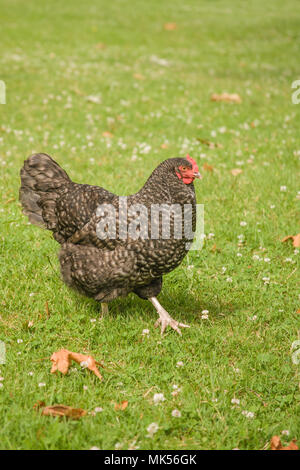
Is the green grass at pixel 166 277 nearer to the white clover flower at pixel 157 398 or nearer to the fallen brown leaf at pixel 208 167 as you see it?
the white clover flower at pixel 157 398

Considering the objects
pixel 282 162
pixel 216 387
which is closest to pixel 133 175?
pixel 282 162

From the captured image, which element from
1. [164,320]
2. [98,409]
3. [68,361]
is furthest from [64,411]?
[164,320]

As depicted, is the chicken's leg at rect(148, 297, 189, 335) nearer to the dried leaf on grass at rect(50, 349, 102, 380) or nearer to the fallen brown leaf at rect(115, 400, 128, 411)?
the dried leaf on grass at rect(50, 349, 102, 380)

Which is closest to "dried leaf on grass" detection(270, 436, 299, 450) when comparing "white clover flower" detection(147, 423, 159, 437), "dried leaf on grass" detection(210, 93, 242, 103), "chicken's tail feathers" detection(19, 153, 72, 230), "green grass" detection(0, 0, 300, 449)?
"green grass" detection(0, 0, 300, 449)

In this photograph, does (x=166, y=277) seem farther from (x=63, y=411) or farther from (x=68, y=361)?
(x=63, y=411)

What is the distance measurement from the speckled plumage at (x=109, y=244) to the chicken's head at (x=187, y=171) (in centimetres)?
3

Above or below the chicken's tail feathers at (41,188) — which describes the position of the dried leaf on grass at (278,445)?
below

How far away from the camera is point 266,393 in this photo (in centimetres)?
379

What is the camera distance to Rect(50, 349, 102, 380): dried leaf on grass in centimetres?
387

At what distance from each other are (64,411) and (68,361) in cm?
54

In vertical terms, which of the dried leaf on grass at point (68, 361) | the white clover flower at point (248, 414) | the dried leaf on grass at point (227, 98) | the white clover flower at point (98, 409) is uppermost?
the dried leaf on grass at point (227, 98)

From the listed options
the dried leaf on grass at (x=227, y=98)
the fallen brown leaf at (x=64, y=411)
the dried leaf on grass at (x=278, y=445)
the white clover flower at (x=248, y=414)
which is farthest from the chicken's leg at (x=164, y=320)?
the dried leaf on grass at (x=227, y=98)

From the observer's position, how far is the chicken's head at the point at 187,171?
4.29m

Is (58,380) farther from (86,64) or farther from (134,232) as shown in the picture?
(86,64)
